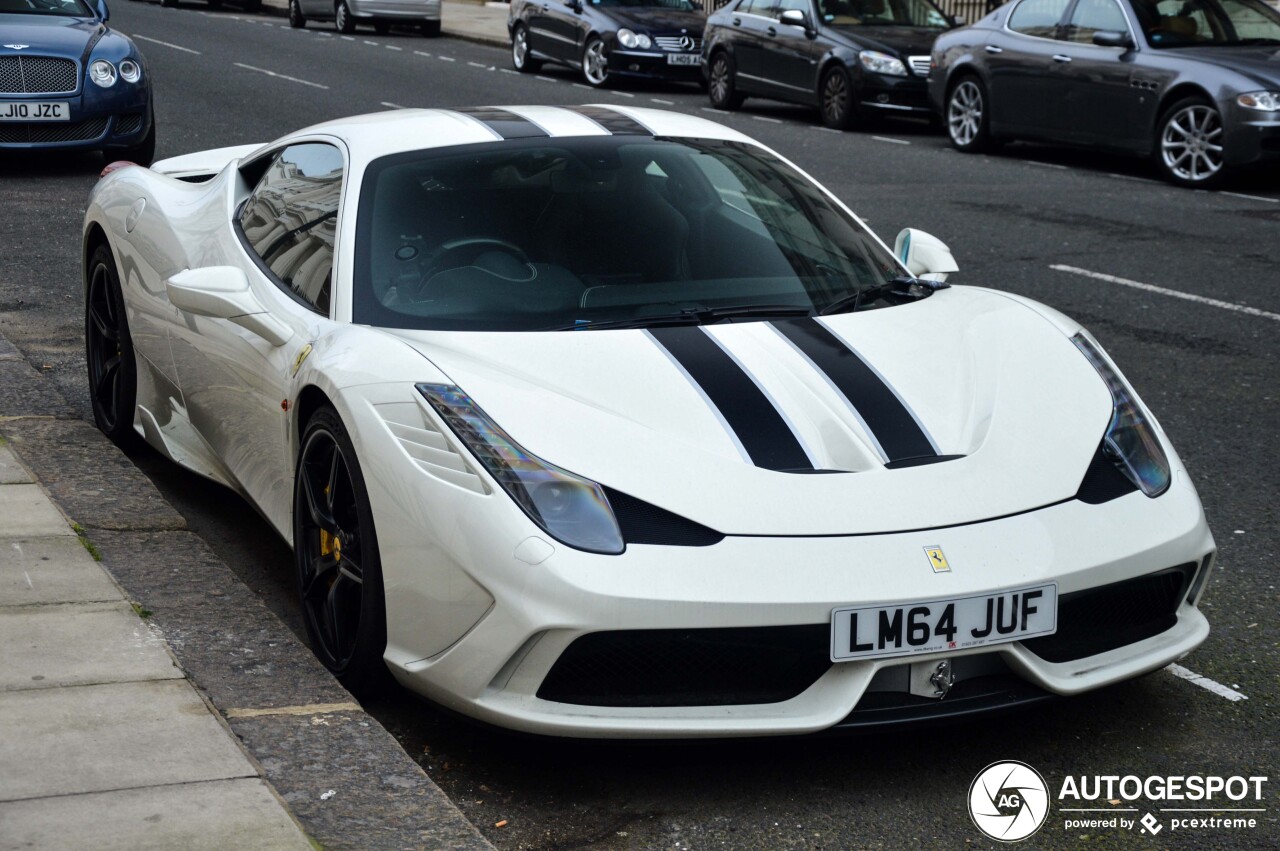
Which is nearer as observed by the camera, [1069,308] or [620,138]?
[620,138]

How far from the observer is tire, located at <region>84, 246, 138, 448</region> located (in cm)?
566

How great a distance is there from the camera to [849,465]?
3.49m

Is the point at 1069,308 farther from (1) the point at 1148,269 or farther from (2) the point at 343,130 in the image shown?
(2) the point at 343,130

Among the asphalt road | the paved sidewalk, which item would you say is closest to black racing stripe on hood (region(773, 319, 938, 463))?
the asphalt road

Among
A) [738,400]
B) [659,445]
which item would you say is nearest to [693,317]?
[738,400]

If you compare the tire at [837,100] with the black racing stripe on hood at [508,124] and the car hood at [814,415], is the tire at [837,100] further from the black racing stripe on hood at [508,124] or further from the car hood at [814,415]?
the car hood at [814,415]

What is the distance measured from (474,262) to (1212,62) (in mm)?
9946

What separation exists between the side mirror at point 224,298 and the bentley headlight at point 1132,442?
6.64 ft

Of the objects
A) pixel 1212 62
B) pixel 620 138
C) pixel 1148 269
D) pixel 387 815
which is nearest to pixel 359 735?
pixel 387 815

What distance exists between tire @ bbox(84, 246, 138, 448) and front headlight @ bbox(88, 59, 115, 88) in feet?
22.2

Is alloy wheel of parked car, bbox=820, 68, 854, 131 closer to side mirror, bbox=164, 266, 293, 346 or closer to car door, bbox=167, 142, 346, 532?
car door, bbox=167, 142, 346, 532

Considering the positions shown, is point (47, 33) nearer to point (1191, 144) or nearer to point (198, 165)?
point (198, 165)

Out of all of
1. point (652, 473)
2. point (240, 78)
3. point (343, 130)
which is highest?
point (343, 130)

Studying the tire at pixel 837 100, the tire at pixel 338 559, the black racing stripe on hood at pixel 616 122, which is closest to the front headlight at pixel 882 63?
the tire at pixel 837 100
